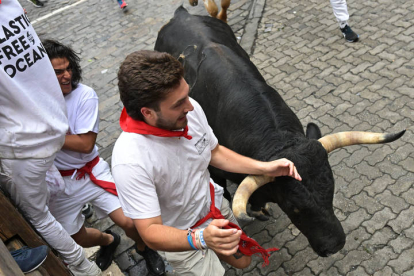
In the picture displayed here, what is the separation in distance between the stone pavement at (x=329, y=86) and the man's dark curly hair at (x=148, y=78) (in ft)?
8.62

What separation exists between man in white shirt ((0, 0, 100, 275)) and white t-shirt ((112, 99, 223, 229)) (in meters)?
0.57

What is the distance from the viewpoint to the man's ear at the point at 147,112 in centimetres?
231

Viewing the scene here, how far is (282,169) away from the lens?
2.98m

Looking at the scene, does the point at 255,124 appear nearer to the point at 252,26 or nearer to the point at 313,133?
the point at 313,133

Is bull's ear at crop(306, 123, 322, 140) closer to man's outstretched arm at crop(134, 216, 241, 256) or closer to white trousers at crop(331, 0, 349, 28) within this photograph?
man's outstretched arm at crop(134, 216, 241, 256)

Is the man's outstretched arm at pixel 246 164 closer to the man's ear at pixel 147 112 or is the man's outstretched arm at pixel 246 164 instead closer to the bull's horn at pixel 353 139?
the bull's horn at pixel 353 139

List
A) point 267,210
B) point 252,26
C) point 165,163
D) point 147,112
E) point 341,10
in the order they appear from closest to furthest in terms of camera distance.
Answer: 1. point 147,112
2. point 165,163
3. point 267,210
4. point 341,10
5. point 252,26

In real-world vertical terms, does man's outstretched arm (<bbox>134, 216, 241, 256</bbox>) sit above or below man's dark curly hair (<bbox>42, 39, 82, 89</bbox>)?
below

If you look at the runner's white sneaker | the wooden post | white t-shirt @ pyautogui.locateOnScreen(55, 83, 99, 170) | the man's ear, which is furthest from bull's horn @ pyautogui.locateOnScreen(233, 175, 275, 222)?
the runner's white sneaker

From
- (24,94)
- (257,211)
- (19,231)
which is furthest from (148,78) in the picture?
(257,211)

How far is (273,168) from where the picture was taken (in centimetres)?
294

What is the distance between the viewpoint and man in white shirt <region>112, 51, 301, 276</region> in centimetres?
222

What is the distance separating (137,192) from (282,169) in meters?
1.19

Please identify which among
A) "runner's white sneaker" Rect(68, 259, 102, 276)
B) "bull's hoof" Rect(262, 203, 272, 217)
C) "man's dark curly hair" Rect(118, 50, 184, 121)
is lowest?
"bull's hoof" Rect(262, 203, 272, 217)
